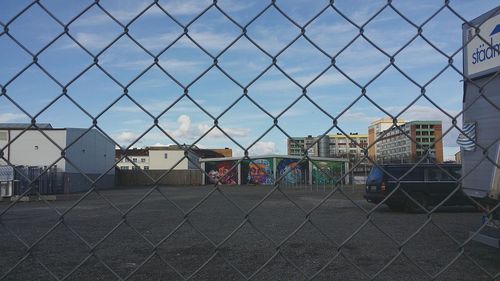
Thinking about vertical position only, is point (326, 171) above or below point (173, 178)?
above

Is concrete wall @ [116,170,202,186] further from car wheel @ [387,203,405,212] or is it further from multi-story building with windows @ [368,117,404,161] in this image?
multi-story building with windows @ [368,117,404,161]

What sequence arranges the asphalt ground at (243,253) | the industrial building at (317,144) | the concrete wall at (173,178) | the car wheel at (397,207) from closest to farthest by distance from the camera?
the industrial building at (317,144)
the asphalt ground at (243,253)
the car wheel at (397,207)
the concrete wall at (173,178)

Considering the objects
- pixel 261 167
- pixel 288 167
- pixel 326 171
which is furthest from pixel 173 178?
pixel 326 171

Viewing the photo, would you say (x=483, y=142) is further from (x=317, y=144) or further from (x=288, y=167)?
(x=317, y=144)

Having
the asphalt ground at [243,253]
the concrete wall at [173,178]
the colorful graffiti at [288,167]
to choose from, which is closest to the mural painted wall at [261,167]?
the colorful graffiti at [288,167]

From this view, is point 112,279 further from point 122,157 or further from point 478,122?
point 478,122

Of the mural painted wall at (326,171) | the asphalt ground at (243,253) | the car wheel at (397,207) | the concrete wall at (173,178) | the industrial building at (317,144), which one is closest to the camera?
the industrial building at (317,144)

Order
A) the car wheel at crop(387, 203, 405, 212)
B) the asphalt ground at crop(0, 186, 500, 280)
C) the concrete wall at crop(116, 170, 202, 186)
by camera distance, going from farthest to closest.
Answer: the concrete wall at crop(116, 170, 202, 186)
the car wheel at crop(387, 203, 405, 212)
the asphalt ground at crop(0, 186, 500, 280)

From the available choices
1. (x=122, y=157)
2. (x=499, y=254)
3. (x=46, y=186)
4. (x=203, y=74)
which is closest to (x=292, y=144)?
(x=203, y=74)

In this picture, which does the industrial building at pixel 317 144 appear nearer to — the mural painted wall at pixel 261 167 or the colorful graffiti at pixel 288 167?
the colorful graffiti at pixel 288 167

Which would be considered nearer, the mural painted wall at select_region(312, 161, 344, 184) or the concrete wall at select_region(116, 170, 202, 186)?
the mural painted wall at select_region(312, 161, 344, 184)

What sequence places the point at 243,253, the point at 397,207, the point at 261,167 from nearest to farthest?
the point at 261,167 → the point at 243,253 → the point at 397,207

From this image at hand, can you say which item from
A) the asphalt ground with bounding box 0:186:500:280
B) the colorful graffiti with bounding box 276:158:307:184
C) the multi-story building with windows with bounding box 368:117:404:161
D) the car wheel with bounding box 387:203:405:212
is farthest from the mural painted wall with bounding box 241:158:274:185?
the car wheel with bounding box 387:203:405:212

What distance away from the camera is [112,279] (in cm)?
554
